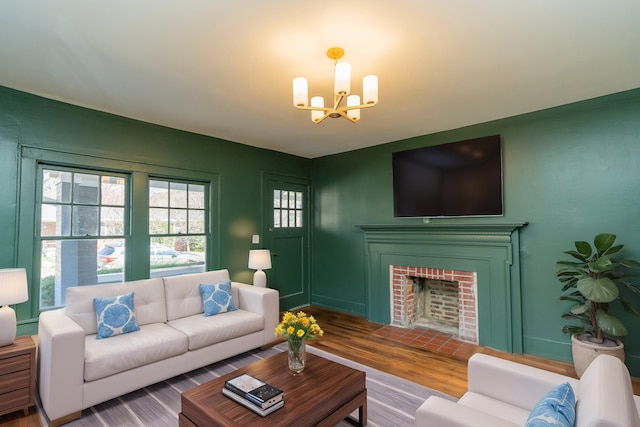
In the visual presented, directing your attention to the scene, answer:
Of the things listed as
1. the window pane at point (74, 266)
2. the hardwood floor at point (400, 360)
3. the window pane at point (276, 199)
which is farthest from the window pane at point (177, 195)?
the hardwood floor at point (400, 360)

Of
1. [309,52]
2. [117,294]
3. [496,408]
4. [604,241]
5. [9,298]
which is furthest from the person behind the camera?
[117,294]

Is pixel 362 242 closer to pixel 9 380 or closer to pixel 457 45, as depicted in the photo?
pixel 457 45

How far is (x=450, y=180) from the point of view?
13.1 feet

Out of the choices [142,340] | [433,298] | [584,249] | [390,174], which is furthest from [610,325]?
[142,340]

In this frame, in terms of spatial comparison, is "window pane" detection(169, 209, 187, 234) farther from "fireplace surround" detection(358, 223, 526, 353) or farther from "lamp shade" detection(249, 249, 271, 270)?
"fireplace surround" detection(358, 223, 526, 353)

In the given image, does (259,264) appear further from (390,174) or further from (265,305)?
(390,174)

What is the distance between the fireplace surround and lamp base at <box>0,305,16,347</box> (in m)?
3.75

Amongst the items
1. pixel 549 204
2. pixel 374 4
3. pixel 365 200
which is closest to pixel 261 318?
pixel 365 200

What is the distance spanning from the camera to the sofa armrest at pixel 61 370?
2.22 m

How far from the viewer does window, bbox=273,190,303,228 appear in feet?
16.8

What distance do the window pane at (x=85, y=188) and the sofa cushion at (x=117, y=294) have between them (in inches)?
37.5

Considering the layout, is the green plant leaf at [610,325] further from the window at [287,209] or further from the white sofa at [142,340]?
the window at [287,209]

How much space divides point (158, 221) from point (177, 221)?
23 centimetres

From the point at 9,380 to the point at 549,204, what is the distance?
15.9ft
